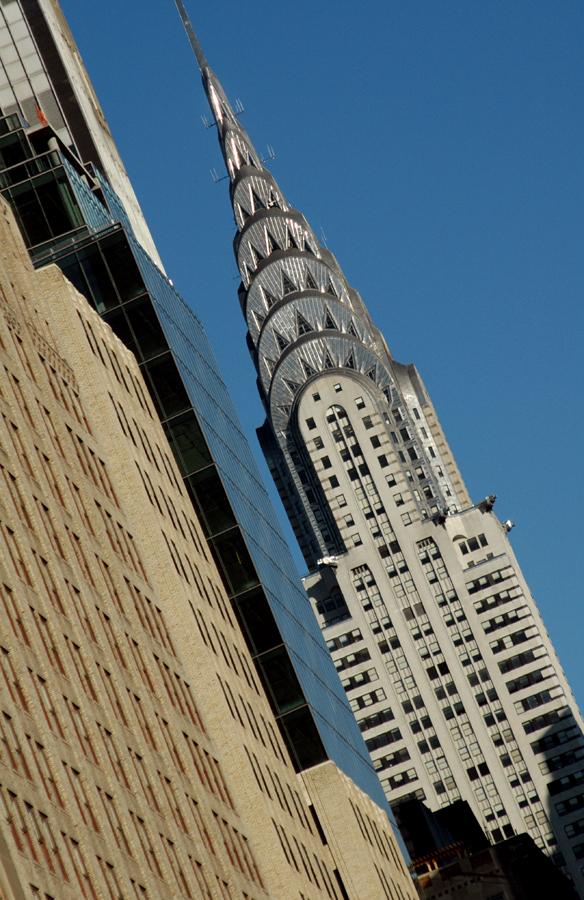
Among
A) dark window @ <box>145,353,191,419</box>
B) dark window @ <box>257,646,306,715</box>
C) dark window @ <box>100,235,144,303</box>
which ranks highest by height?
dark window @ <box>100,235,144,303</box>

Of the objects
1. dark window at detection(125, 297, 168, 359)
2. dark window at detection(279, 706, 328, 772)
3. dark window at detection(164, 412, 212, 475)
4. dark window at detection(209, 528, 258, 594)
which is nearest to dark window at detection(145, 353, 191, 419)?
dark window at detection(164, 412, 212, 475)

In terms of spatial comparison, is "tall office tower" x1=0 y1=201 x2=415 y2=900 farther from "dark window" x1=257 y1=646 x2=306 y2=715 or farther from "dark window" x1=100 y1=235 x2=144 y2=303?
"dark window" x1=100 y1=235 x2=144 y2=303

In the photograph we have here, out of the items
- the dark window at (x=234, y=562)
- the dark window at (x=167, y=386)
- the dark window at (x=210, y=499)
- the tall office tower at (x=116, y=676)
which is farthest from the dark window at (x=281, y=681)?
the dark window at (x=167, y=386)

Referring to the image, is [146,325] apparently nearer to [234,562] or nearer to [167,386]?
[167,386]

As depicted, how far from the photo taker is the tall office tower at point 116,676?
6178 cm

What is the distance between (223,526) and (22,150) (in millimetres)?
25411

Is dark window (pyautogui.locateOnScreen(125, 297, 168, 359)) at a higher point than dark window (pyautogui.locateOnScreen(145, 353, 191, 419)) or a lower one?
higher

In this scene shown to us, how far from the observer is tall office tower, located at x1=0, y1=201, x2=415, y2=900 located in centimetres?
6178

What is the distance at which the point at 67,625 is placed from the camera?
70062 mm

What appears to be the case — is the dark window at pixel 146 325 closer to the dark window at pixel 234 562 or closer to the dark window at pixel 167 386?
the dark window at pixel 167 386

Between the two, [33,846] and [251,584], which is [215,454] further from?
[33,846]

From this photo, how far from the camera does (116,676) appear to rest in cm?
7488

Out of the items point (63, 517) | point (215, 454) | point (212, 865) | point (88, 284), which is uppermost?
point (88, 284)

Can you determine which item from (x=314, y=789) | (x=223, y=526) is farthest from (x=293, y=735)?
(x=223, y=526)
